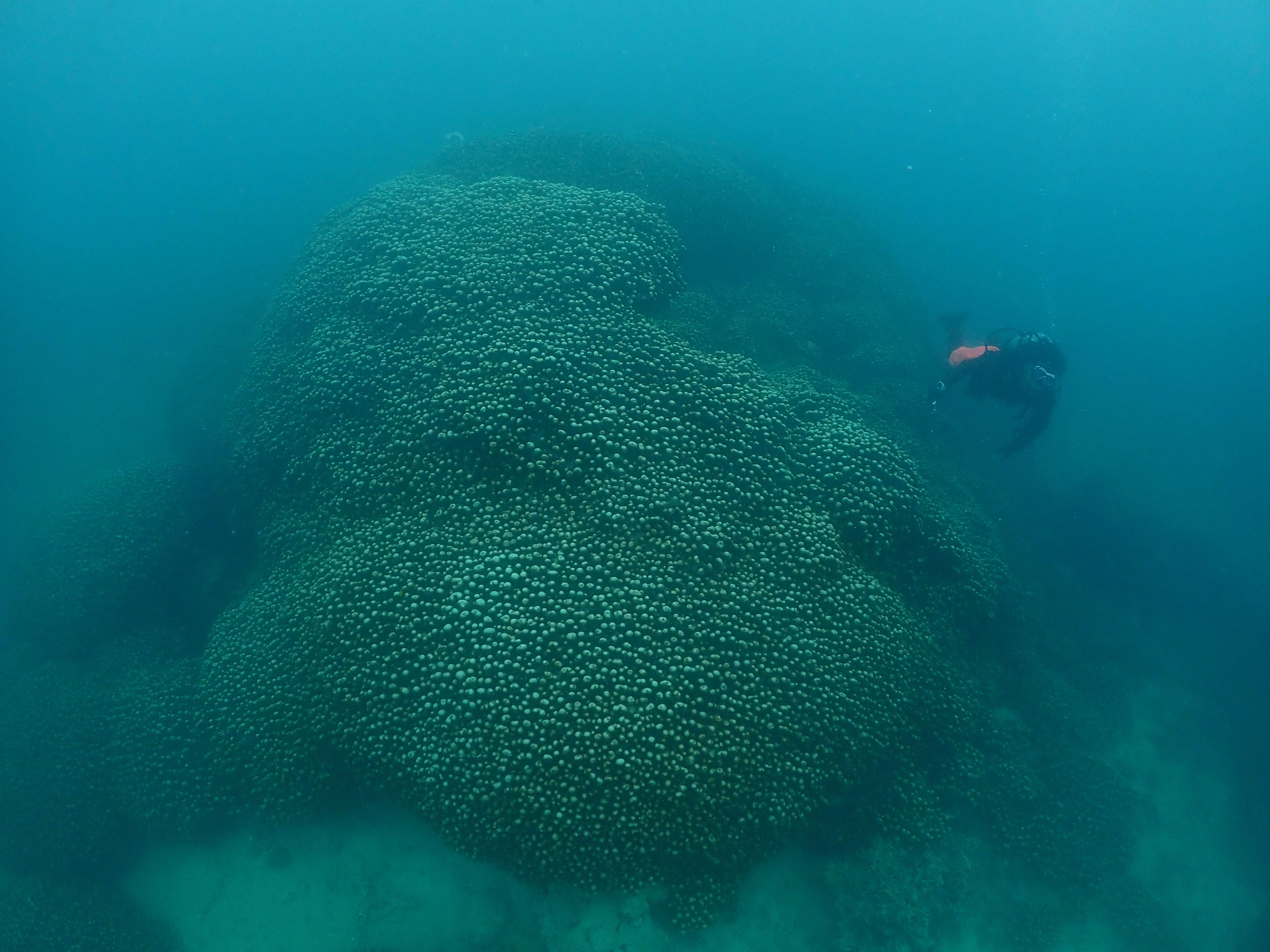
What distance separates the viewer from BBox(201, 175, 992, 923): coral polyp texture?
24.7ft

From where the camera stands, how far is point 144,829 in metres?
9.31

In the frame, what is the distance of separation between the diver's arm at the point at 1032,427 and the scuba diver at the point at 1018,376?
0.01m

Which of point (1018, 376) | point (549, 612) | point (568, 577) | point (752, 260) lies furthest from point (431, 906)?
point (1018, 376)

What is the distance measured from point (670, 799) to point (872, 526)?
5222 mm

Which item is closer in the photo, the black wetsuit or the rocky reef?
the rocky reef

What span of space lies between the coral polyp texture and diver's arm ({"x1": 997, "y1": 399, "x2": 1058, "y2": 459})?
532 cm

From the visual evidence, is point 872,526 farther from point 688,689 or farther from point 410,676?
point 410,676

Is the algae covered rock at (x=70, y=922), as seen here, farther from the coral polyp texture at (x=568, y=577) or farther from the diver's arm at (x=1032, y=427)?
the diver's arm at (x=1032, y=427)

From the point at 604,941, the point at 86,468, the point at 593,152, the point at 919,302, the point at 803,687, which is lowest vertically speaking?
the point at 86,468

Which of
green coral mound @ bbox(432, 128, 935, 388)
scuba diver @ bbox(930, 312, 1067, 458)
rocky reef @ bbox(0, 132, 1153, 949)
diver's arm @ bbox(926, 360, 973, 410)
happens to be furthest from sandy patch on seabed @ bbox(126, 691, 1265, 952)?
green coral mound @ bbox(432, 128, 935, 388)

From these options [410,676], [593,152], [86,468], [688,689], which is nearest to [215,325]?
[86,468]

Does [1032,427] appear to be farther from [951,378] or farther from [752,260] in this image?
[752,260]

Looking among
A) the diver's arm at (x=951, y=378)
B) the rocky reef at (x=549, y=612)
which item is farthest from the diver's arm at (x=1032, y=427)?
the rocky reef at (x=549, y=612)

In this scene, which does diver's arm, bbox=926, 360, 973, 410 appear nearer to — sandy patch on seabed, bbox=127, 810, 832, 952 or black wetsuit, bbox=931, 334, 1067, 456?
black wetsuit, bbox=931, 334, 1067, 456
